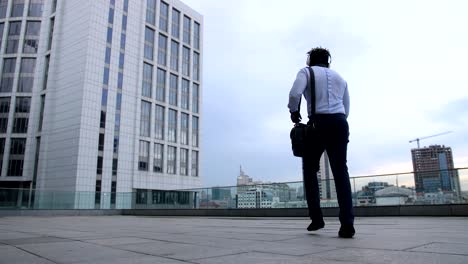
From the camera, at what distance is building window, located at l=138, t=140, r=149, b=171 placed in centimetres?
4866

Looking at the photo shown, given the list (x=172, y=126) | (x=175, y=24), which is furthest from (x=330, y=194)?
(x=175, y=24)

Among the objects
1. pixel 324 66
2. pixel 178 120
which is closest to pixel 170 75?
pixel 178 120

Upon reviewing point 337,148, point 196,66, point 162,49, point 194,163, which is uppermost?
point 162,49

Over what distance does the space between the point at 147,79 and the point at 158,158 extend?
11157 millimetres

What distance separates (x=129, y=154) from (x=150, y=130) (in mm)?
4814

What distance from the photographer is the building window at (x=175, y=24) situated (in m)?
56.3

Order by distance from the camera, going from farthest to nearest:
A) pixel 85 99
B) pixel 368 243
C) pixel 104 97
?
pixel 104 97, pixel 85 99, pixel 368 243

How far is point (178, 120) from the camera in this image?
54.1 metres

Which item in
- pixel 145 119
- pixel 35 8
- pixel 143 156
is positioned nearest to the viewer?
pixel 35 8

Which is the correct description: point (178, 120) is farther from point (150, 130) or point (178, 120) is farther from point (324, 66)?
point (324, 66)

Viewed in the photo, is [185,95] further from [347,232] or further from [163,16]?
[347,232]

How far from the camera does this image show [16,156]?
4494 cm

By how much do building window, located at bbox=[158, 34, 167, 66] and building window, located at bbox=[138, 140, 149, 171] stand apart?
12.5 m

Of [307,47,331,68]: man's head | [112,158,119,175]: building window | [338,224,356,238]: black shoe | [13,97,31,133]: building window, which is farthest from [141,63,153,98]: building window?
[338,224,356,238]: black shoe
